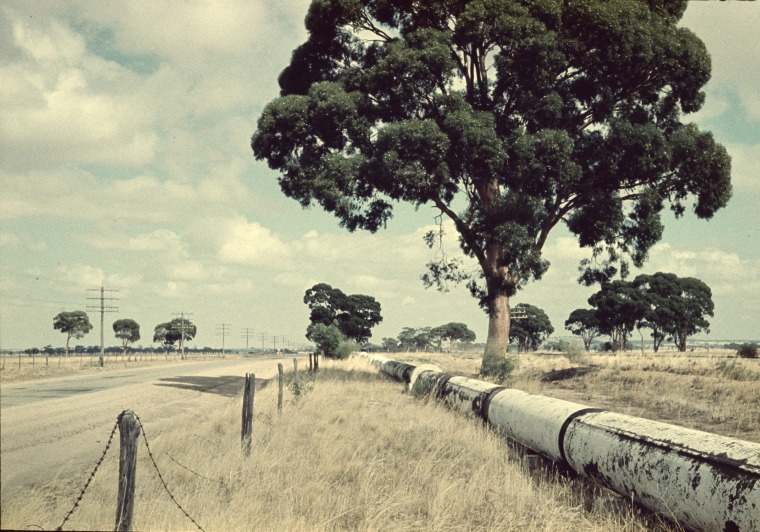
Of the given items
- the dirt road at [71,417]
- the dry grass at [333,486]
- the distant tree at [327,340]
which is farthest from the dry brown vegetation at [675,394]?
the distant tree at [327,340]

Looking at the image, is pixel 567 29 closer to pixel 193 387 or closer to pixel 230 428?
pixel 230 428

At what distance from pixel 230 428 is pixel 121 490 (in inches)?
293

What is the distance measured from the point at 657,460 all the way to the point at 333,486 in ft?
12.0

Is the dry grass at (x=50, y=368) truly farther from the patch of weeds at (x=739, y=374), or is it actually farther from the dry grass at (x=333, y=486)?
the patch of weeds at (x=739, y=374)

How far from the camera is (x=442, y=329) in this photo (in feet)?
475

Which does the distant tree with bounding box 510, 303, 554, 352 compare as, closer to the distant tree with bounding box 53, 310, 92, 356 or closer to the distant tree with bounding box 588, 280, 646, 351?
the distant tree with bounding box 588, 280, 646, 351

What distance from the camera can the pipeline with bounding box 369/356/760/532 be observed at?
16.7ft

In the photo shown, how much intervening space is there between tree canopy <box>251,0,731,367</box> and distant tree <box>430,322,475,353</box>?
11864cm

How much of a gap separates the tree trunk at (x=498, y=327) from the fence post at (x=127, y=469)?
1924 centimetres

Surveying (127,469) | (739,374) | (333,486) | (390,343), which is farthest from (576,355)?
(390,343)

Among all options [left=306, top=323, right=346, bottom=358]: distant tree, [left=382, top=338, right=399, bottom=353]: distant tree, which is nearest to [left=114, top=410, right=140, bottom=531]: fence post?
[left=306, top=323, right=346, bottom=358]: distant tree

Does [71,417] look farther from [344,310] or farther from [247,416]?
[344,310]

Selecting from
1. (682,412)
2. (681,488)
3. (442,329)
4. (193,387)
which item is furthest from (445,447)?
(442,329)

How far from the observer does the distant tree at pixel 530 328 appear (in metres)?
110
